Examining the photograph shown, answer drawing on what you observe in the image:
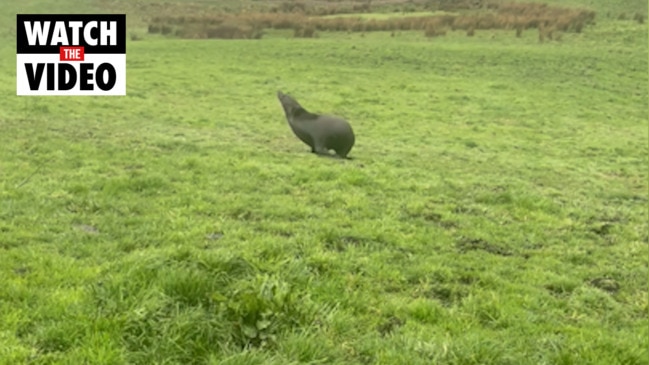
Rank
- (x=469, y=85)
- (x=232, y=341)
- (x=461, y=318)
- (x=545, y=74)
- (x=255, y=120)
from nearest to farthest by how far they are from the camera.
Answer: (x=232, y=341)
(x=461, y=318)
(x=255, y=120)
(x=469, y=85)
(x=545, y=74)

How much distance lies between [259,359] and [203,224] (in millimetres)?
3527

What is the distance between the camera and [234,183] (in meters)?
9.70

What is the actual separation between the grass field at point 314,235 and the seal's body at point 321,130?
1.55ft

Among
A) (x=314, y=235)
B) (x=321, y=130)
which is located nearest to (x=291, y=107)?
(x=321, y=130)

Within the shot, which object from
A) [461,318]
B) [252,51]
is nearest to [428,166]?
[461,318]

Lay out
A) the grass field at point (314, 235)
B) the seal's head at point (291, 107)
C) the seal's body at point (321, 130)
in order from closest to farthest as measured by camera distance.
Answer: the grass field at point (314, 235)
the seal's body at point (321, 130)
the seal's head at point (291, 107)

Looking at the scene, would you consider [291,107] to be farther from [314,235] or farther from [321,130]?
[314,235]

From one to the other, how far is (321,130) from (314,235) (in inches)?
214

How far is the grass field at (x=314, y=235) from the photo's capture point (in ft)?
14.8

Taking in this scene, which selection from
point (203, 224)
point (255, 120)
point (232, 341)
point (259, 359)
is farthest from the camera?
point (255, 120)

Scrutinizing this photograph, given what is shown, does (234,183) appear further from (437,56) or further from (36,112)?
(437,56)

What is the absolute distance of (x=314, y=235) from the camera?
7.16 metres

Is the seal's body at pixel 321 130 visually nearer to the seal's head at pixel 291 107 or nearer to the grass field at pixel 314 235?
the seal's head at pixel 291 107

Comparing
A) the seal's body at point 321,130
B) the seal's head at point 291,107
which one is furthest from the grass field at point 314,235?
the seal's head at point 291,107
